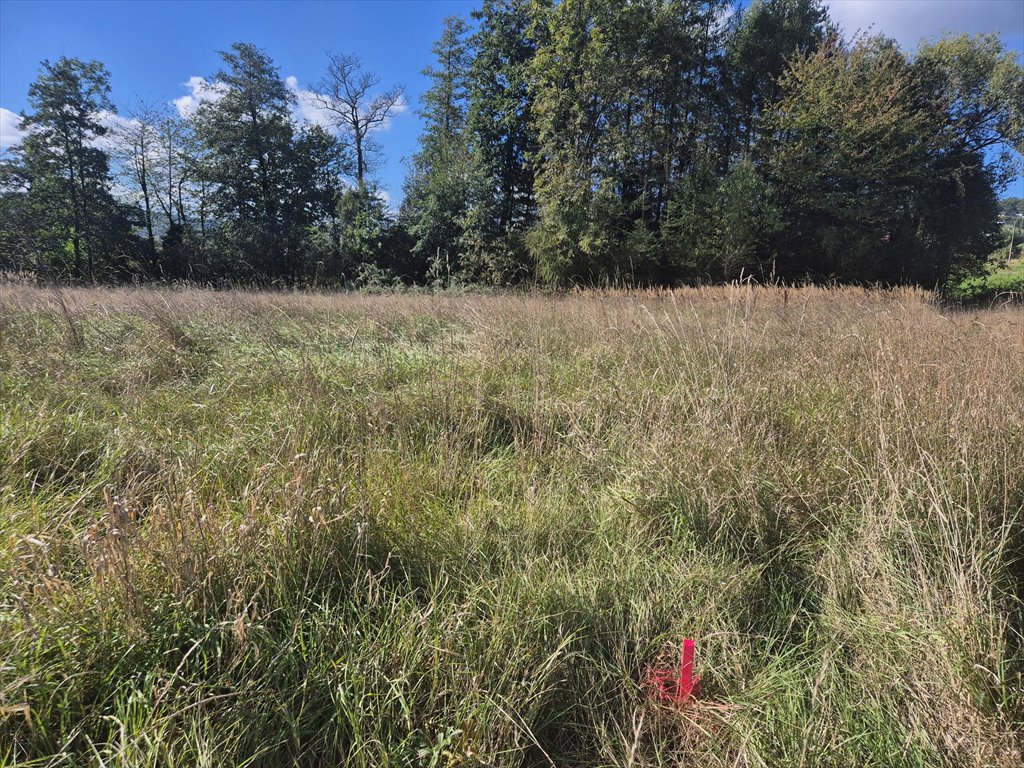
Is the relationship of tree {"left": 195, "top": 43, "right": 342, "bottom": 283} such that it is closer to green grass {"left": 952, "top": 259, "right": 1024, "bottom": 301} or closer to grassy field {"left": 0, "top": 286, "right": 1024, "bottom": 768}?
grassy field {"left": 0, "top": 286, "right": 1024, "bottom": 768}

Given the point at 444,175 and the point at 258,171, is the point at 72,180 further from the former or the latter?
the point at 444,175

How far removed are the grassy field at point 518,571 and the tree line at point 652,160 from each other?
37.8 feet

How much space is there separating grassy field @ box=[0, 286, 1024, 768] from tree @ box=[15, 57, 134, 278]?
28.7 meters

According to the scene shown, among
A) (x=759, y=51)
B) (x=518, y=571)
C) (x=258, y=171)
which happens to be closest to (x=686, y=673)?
(x=518, y=571)

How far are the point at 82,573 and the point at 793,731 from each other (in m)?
2.27

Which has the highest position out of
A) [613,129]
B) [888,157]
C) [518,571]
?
[613,129]

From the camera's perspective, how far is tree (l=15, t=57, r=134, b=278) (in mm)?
24156

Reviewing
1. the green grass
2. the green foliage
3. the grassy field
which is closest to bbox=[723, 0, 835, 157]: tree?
the green grass

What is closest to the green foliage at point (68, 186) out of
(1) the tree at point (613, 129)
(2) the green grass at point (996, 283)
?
(1) the tree at point (613, 129)

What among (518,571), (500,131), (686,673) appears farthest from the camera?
(500,131)

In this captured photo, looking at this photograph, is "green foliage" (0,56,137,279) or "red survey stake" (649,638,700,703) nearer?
"red survey stake" (649,638,700,703)

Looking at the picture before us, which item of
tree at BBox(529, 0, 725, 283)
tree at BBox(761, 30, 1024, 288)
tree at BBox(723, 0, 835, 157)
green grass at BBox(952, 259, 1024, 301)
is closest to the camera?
tree at BBox(761, 30, 1024, 288)

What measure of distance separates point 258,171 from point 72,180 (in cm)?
917

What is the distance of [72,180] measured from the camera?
24.9 meters
